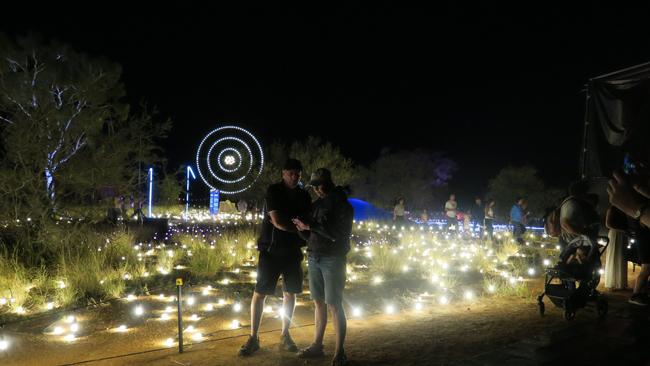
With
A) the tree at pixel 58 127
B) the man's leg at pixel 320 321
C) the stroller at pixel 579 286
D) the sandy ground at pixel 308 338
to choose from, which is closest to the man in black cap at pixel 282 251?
the sandy ground at pixel 308 338

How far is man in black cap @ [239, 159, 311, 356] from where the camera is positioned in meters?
5.23

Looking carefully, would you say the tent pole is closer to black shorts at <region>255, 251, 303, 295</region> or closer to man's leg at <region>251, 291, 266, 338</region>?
black shorts at <region>255, 251, 303, 295</region>

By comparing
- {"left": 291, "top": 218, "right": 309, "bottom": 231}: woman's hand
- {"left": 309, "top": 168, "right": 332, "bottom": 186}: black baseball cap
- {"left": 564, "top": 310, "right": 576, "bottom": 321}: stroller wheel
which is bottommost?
{"left": 564, "top": 310, "right": 576, "bottom": 321}: stroller wheel

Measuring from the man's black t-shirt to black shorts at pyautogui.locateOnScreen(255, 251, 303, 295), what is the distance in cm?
7

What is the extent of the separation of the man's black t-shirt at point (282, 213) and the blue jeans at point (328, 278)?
394mm

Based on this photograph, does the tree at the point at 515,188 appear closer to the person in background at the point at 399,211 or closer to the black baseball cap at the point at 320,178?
the person in background at the point at 399,211

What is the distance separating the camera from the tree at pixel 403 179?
47375 mm

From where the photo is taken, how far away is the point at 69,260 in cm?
872

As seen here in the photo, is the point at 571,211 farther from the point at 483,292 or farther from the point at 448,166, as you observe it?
the point at 448,166

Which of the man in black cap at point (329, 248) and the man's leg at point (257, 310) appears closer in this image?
the man in black cap at point (329, 248)

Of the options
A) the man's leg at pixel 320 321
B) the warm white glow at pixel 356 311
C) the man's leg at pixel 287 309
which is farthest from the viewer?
the warm white glow at pixel 356 311

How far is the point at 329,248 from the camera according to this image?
485cm

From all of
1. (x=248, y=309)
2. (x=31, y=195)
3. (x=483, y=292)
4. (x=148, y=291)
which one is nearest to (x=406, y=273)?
(x=483, y=292)

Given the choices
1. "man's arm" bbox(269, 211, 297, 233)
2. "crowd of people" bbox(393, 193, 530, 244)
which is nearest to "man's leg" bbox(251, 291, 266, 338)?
"man's arm" bbox(269, 211, 297, 233)
